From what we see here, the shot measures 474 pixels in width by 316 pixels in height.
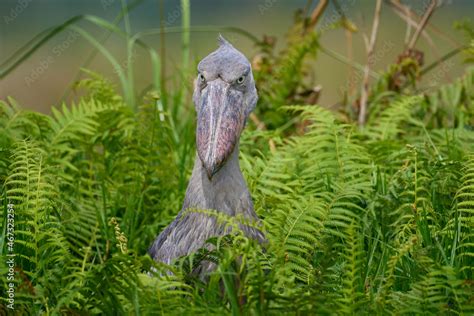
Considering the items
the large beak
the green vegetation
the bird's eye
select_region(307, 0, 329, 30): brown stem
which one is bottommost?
the green vegetation

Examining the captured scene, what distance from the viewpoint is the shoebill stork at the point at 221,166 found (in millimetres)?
4410

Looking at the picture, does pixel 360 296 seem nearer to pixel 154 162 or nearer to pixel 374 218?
pixel 374 218

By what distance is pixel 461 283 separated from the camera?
3734 millimetres

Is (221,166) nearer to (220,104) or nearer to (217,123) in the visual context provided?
(217,123)

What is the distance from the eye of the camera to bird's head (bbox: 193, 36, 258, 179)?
4.32m

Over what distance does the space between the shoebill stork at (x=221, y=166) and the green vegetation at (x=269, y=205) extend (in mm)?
219

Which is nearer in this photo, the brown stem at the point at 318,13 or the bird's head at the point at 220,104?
the bird's head at the point at 220,104

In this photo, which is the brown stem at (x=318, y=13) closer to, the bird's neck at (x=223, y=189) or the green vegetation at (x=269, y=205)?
the green vegetation at (x=269, y=205)

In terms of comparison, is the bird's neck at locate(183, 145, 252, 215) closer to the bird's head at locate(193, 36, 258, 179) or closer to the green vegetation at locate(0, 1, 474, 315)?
the bird's head at locate(193, 36, 258, 179)

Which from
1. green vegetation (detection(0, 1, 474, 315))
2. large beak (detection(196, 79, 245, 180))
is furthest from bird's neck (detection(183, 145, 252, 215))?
green vegetation (detection(0, 1, 474, 315))

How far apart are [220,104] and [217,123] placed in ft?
0.38

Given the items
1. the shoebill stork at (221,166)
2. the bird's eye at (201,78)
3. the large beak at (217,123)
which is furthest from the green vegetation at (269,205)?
the bird's eye at (201,78)

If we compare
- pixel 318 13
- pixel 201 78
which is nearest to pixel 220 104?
pixel 201 78

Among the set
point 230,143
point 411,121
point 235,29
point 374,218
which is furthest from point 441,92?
point 230,143
